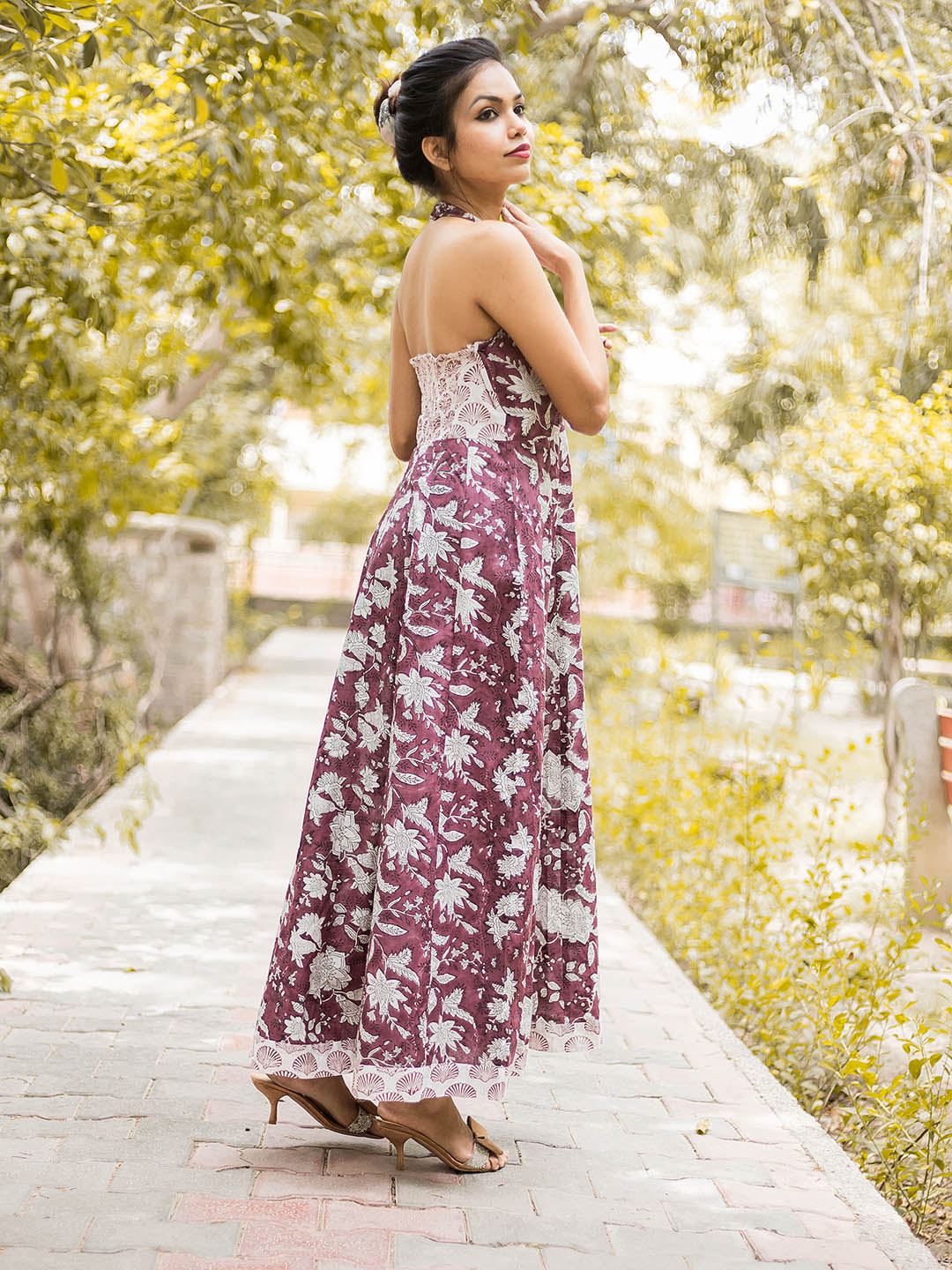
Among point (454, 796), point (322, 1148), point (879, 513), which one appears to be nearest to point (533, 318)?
Answer: point (454, 796)

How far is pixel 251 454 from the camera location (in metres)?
14.9

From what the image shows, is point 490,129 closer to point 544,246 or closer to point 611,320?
point 544,246

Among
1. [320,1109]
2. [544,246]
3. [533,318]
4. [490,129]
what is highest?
[490,129]

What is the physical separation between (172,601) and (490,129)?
8.17 metres

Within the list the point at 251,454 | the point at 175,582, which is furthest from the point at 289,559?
the point at 175,582

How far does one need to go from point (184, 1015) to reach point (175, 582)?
721 cm

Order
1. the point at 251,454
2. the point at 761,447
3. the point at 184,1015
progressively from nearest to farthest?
the point at 184,1015, the point at 761,447, the point at 251,454

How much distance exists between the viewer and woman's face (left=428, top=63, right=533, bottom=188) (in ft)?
7.91

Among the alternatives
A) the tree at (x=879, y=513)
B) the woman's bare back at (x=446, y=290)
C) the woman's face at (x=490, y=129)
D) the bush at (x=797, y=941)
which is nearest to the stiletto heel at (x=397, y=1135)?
the bush at (x=797, y=941)

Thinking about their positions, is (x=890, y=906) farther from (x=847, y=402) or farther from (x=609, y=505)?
(x=609, y=505)

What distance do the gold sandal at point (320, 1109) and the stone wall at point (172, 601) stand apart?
6198 millimetres

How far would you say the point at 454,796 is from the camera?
94.1 inches

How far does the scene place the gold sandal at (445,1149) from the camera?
7.88ft

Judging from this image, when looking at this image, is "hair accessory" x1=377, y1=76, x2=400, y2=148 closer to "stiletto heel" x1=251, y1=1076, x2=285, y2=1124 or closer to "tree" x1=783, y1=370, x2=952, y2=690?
"stiletto heel" x1=251, y1=1076, x2=285, y2=1124
